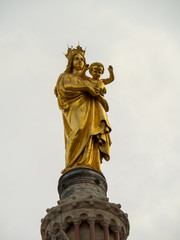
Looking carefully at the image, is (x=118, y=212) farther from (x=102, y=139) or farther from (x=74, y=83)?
(x=74, y=83)

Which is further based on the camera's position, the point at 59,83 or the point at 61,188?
the point at 59,83

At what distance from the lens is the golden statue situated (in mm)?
18531

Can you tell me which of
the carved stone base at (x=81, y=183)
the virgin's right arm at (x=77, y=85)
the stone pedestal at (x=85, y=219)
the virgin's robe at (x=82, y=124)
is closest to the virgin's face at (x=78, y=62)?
the virgin's robe at (x=82, y=124)

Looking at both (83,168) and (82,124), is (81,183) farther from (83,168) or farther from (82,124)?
(82,124)

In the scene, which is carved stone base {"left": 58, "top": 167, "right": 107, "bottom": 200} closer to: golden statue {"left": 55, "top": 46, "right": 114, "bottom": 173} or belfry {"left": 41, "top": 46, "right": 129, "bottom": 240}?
belfry {"left": 41, "top": 46, "right": 129, "bottom": 240}

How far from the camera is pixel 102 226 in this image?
16.0 meters

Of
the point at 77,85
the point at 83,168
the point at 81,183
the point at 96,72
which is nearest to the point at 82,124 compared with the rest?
the point at 77,85

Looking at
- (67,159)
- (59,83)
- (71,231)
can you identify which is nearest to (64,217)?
(71,231)

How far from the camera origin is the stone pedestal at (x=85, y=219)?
1580cm

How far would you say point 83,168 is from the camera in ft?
58.4

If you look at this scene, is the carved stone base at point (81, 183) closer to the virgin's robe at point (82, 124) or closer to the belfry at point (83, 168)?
the belfry at point (83, 168)

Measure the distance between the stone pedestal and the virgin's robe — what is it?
170 cm

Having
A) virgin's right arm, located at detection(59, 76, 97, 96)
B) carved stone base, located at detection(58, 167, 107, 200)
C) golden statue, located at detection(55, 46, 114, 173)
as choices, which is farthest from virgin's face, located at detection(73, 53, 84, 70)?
carved stone base, located at detection(58, 167, 107, 200)

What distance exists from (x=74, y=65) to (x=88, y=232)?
Answer: 7.03m
